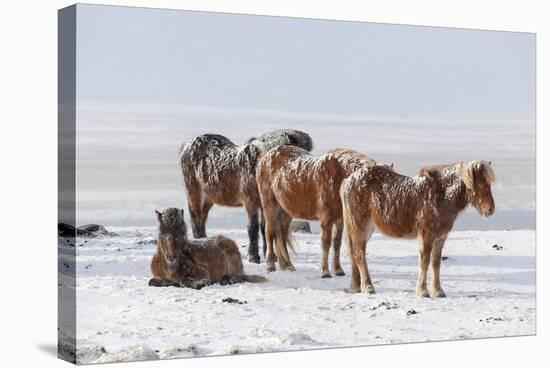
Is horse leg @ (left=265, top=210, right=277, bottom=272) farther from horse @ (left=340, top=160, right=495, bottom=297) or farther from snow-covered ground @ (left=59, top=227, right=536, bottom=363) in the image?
horse @ (left=340, top=160, right=495, bottom=297)

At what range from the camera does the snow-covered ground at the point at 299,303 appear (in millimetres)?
9836

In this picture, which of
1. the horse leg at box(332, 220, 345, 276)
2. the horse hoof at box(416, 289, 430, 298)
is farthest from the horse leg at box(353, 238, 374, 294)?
the horse hoof at box(416, 289, 430, 298)

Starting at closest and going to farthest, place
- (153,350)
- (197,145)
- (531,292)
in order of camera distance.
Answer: (153,350) → (197,145) → (531,292)

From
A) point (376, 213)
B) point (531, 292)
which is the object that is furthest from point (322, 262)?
point (531, 292)

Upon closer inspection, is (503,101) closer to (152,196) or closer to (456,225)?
(456,225)

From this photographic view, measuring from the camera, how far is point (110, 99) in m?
9.88

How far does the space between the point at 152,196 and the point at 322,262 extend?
179 cm

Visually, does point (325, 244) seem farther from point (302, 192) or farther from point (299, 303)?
point (299, 303)

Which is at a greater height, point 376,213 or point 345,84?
point 345,84

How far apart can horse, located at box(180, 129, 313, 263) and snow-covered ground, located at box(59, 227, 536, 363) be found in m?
0.21

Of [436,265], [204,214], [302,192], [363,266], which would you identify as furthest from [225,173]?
[436,265]

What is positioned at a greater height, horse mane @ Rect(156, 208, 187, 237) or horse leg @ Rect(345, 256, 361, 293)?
horse mane @ Rect(156, 208, 187, 237)

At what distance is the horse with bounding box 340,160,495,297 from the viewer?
1088 centimetres

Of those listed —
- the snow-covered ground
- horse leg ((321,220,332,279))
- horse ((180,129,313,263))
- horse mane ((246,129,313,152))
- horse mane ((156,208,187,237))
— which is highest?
horse mane ((246,129,313,152))
